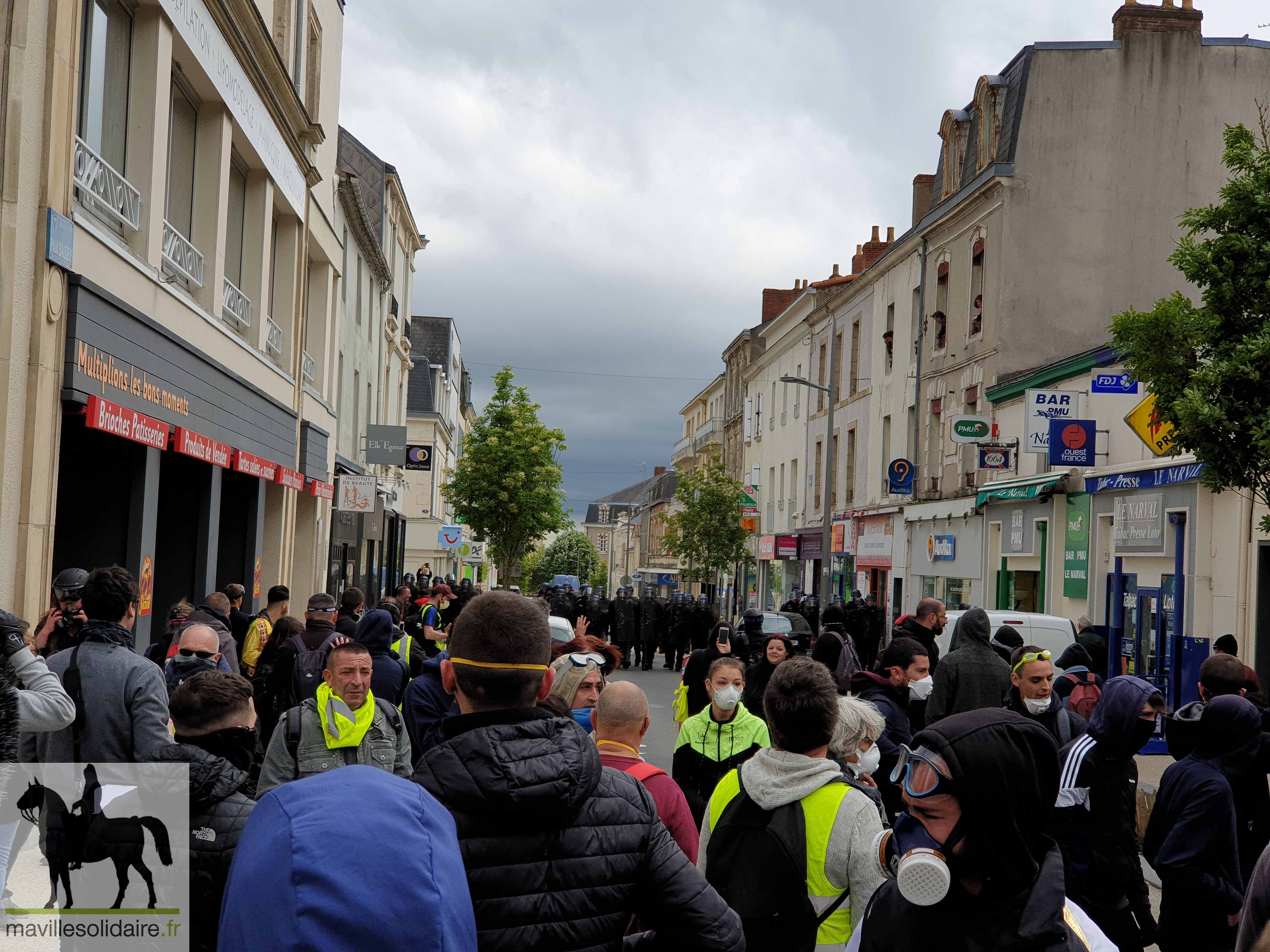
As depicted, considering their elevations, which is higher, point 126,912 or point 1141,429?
point 1141,429

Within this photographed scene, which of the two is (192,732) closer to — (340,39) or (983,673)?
(983,673)

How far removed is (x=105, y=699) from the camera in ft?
17.5

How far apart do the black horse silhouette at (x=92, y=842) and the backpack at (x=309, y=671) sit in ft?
11.3

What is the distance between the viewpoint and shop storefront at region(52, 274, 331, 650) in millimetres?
11094

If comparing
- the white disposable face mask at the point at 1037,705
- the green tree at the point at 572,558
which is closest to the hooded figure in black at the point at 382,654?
the white disposable face mask at the point at 1037,705

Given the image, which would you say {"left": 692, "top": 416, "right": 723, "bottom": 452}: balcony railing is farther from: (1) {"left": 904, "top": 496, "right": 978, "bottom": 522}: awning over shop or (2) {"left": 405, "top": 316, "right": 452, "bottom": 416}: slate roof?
(1) {"left": 904, "top": 496, "right": 978, "bottom": 522}: awning over shop

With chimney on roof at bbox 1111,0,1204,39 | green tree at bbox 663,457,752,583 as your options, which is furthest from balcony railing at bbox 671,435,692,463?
chimney on roof at bbox 1111,0,1204,39

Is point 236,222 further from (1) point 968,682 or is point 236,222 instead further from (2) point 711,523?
(2) point 711,523

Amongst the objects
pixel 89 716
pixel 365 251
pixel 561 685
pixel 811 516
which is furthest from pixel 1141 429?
pixel 811 516

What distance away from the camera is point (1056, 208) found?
26.9 metres

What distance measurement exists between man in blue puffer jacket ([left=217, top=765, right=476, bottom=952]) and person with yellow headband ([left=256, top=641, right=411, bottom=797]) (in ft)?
12.3

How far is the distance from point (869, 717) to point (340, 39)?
24874 mm

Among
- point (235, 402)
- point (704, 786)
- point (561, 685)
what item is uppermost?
point (235, 402)

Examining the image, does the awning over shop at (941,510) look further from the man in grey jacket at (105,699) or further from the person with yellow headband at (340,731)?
the man in grey jacket at (105,699)
